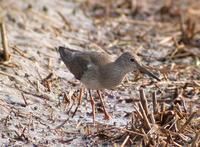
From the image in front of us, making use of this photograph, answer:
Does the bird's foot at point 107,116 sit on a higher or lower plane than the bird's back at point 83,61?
lower

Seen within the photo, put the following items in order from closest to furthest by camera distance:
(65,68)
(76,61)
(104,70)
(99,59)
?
(104,70)
(99,59)
(76,61)
(65,68)

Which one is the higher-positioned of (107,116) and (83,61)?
Answer: (83,61)

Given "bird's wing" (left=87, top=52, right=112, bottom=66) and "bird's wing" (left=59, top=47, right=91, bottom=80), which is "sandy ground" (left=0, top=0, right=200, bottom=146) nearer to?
"bird's wing" (left=59, top=47, right=91, bottom=80)

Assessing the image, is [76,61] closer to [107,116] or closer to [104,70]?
[104,70]

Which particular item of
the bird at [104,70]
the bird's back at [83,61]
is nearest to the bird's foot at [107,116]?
the bird at [104,70]

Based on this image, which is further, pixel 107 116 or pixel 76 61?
pixel 76 61

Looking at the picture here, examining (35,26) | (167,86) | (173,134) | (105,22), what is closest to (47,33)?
(35,26)

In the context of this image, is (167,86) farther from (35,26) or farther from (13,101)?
(35,26)

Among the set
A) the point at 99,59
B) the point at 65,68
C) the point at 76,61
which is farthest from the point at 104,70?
the point at 65,68

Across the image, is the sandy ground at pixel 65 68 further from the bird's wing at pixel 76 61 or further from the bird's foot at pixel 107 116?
the bird's wing at pixel 76 61
